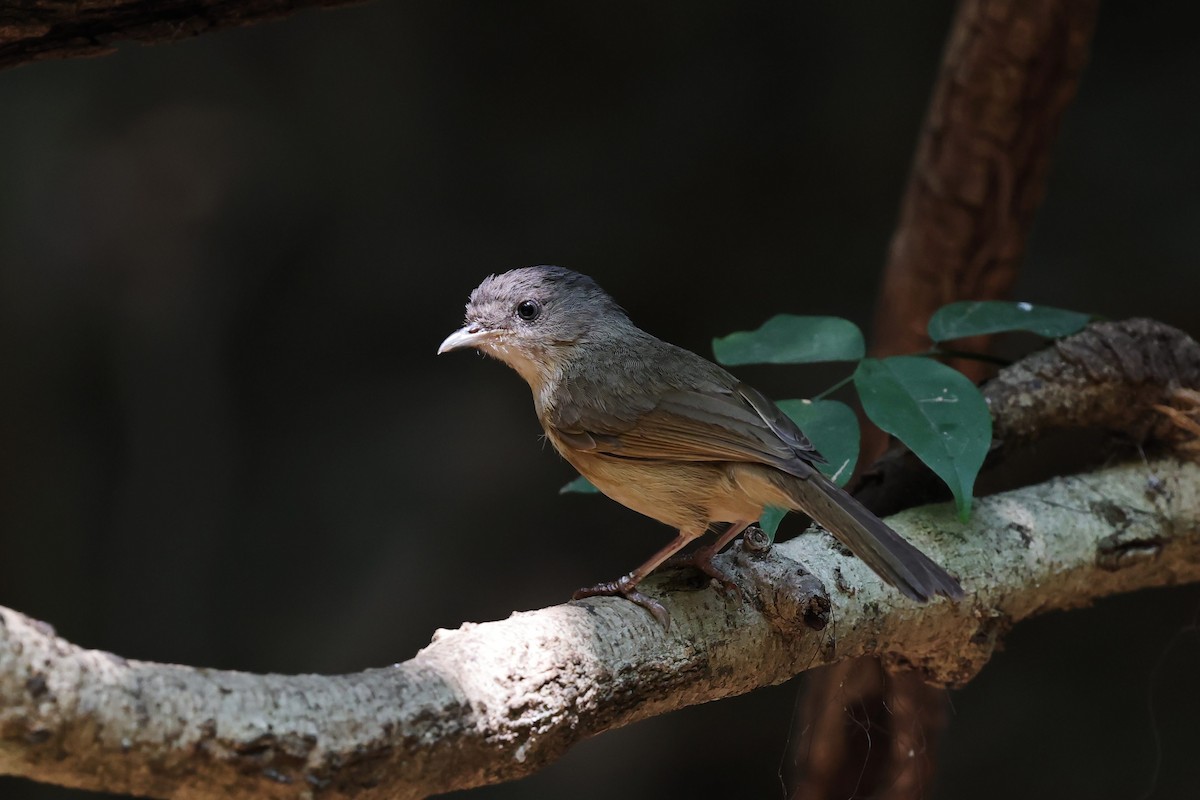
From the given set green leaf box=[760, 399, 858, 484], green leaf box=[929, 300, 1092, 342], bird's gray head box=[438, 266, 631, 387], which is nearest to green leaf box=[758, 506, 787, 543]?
green leaf box=[760, 399, 858, 484]

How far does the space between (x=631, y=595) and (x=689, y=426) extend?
520 mm

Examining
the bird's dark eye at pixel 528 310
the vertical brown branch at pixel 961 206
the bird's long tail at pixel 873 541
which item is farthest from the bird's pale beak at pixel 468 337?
the vertical brown branch at pixel 961 206

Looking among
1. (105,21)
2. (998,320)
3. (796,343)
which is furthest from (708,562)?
(105,21)

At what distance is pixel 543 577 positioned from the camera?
19.6 feet

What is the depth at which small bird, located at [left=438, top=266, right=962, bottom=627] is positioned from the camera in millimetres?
2375

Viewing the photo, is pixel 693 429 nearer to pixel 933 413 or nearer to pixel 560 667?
pixel 933 413

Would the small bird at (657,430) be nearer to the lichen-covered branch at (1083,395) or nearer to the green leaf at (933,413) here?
the green leaf at (933,413)

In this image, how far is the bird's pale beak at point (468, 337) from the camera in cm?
316

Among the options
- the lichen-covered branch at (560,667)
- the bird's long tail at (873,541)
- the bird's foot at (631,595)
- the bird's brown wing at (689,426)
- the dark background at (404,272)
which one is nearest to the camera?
the lichen-covered branch at (560,667)

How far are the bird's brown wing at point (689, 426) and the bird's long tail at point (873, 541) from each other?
8cm

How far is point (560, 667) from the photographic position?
6.58 ft

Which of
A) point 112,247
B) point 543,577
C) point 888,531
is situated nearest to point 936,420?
point 888,531

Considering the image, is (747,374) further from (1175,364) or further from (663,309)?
(1175,364)

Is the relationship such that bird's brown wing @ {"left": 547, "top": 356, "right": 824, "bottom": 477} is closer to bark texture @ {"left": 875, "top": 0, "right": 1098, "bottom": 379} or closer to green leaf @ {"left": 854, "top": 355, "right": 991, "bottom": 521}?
green leaf @ {"left": 854, "top": 355, "right": 991, "bottom": 521}
